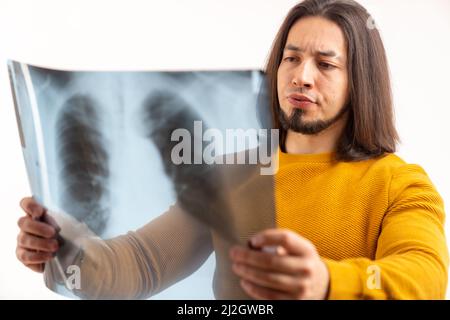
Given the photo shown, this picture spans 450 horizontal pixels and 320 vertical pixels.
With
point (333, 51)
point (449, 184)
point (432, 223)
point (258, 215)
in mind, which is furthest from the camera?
point (449, 184)

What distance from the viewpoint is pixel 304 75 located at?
83cm

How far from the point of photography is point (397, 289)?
657 mm

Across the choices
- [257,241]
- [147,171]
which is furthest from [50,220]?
[257,241]

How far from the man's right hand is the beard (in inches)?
13.5

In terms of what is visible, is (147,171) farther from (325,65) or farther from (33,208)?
(325,65)

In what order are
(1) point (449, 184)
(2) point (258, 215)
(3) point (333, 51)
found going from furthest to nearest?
(1) point (449, 184) → (3) point (333, 51) → (2) point (258, 215)

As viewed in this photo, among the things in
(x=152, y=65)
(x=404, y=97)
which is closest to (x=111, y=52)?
(x=152, y=65)

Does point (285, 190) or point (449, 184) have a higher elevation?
point (285, 190)

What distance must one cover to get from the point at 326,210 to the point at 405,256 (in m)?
0.16

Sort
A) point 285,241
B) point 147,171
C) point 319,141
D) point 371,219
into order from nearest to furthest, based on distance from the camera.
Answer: point 285,241, point 147,171, point 371,219, point 319,141

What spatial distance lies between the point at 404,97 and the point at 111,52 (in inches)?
25.2

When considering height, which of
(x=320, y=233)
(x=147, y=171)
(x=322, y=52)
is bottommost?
(x=320, y=233)
